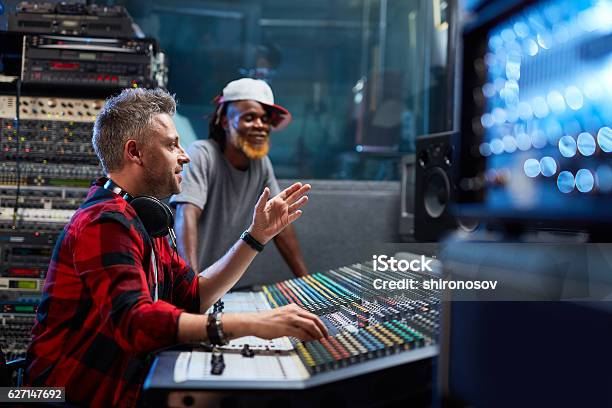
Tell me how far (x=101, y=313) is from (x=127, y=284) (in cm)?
7

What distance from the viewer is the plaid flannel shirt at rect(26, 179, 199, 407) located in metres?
0.99

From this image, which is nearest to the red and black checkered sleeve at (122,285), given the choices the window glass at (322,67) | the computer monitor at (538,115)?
the computer monitor at (538,115)

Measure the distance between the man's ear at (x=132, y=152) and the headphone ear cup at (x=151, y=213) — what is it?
9cm

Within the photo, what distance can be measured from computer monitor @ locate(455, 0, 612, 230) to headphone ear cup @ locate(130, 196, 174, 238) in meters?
0.56

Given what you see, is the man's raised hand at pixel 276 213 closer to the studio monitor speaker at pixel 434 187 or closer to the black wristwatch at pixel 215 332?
the black wristwatch at pixel 215 332

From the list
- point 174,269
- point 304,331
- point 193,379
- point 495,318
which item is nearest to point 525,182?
point 495,318

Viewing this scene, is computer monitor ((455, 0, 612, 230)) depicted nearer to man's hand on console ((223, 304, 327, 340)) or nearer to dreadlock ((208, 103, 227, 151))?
man's hand on console ((223, 304, 327, 340))

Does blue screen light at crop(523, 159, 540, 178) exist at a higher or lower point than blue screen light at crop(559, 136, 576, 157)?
lower

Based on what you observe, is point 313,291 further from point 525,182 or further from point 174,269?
point 525,182

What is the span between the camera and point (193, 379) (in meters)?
0.85

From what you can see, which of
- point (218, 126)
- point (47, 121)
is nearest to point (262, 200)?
point (218, 126)

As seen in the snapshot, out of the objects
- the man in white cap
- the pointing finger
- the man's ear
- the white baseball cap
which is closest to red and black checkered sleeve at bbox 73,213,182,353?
the man's ear

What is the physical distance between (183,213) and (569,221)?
148 cm

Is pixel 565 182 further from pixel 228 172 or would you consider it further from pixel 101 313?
pixel 228 172
